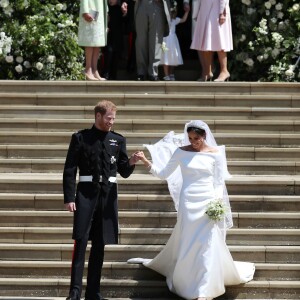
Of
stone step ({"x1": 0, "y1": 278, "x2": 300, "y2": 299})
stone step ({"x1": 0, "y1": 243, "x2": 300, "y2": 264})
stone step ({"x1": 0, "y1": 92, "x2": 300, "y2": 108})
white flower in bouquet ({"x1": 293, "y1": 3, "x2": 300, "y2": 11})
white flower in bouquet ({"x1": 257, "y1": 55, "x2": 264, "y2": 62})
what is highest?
white flower in bouquet ({"x1": 293, "y1": 3, "x2": 300, "y2": 11})

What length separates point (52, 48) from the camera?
58.2 ft

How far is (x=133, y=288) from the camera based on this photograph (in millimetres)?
12273

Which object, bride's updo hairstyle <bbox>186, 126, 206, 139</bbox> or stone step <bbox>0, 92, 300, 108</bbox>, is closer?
bride's updo hairstyle <bbox>186, 126, 206, 139</bbox>

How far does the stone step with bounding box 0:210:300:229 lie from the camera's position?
1287 centimetres

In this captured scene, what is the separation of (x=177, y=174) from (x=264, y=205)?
1.03m

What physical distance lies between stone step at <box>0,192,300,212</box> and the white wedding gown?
1082 millimetres

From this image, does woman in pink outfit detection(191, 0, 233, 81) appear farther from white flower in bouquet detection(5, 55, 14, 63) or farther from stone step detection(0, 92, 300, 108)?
white flower in bouquet detection(5, 55, 14, 63)

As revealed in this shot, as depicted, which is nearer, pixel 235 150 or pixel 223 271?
pixel 223 271

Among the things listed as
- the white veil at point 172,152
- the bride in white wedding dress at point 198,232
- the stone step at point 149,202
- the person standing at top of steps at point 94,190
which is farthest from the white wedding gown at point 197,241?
the stone step at point 149,202

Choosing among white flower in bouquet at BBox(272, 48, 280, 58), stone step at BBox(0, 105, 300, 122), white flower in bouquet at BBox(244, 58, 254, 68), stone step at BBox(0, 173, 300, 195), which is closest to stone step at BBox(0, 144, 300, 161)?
stone step at BBox(0, 105, 300, 122)

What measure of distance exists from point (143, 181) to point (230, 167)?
128cm

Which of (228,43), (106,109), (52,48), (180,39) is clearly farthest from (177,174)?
(180,39)

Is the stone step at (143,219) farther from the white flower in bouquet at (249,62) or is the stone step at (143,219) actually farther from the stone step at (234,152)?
the white flower in bouquet at (249,62)

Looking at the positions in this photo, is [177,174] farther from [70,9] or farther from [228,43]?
[70,9]
